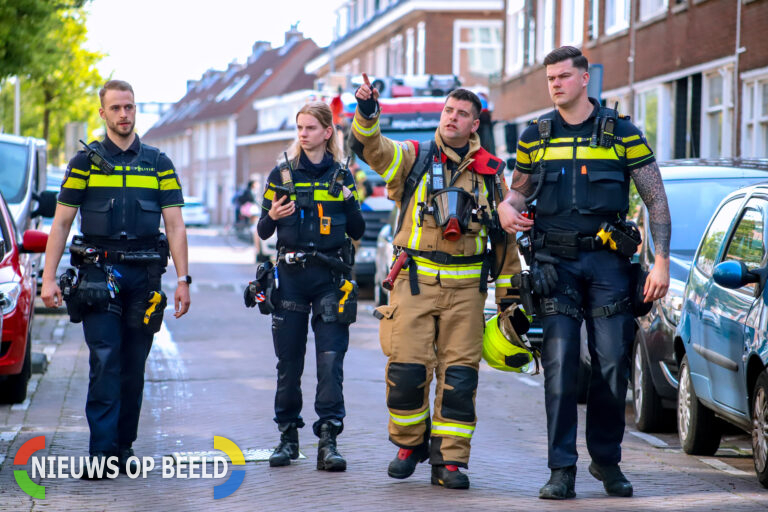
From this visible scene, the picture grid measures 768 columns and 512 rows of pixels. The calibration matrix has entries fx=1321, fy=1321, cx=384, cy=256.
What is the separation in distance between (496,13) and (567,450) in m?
40.6

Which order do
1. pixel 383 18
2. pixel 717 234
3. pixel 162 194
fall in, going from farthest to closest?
pixel 383 18, pixel 717 234, pixel 162 194

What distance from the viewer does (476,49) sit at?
4628 cm

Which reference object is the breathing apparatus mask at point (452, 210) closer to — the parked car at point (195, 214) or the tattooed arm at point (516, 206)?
the tattooed arm at point (516, 206)

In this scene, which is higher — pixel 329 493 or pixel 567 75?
pixel 567 75

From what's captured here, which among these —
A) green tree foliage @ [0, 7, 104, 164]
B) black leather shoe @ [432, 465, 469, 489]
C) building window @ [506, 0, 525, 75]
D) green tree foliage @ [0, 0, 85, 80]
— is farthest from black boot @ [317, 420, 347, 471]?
building window @ [506, 0, 525, 75]

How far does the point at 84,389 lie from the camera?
35.4ft

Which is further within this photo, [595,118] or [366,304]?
[366,304]

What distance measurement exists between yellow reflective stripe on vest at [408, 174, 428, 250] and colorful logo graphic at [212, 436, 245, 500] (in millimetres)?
1535

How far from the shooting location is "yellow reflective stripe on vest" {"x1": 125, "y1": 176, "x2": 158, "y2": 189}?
279 inches

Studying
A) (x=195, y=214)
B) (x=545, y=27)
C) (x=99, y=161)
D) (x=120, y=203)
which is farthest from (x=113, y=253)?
(x=195, y=214)

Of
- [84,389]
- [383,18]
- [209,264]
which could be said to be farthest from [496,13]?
[84,389]

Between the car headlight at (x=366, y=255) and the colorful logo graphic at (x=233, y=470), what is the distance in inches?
498

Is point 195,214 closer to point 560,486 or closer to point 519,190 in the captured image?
point 519,190

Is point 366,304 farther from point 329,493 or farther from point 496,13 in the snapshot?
point 496,13
